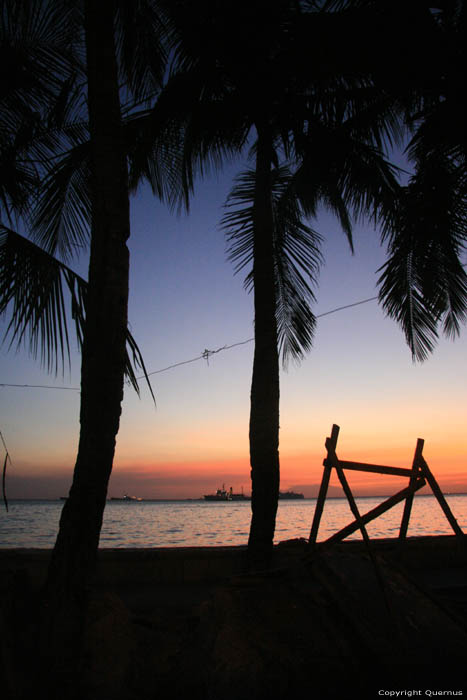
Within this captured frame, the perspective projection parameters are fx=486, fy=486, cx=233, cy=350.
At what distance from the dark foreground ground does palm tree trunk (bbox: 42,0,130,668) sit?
39 cm

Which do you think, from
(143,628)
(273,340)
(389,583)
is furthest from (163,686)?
(273,340)

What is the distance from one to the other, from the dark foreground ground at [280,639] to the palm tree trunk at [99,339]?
391 mm

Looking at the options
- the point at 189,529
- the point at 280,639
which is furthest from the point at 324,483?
the point at 189,529

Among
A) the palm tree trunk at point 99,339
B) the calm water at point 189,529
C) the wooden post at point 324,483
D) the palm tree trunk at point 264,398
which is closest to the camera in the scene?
the palm tree trunk at point 99,339

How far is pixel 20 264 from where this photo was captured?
189 inches

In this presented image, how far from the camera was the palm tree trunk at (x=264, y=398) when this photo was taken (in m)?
7.05

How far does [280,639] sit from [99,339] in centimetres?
317

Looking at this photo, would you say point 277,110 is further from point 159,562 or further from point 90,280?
point 159,562

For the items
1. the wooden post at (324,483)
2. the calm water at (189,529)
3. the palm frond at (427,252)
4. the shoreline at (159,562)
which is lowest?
the calm water at (189,529)

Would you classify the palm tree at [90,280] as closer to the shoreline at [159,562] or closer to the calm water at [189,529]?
the shoreline at [159,562]

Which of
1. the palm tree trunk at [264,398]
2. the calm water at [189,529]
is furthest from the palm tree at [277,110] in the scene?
the calm water at [189,529]

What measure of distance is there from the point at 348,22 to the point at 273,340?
15.1ft

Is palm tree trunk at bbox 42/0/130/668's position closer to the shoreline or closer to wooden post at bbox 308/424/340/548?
wooden post at bbox 308/424/340/548

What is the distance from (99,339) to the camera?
4.43 meters
